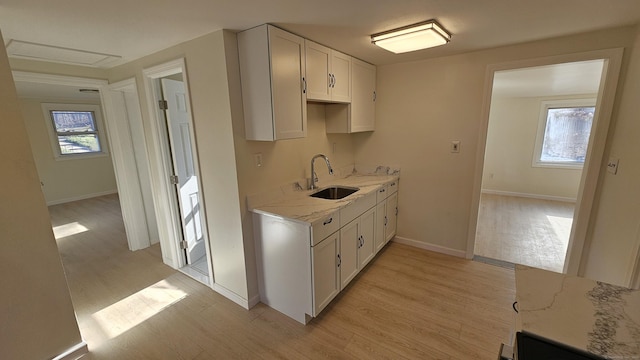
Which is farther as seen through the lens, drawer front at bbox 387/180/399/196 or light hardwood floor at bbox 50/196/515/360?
drawer front at bbox 387/180/399/196

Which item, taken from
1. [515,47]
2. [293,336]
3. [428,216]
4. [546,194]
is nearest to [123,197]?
[293,336]

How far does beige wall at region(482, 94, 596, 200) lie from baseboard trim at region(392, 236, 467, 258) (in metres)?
3.12

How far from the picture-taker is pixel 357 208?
2.45 meters

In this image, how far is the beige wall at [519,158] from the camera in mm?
5258

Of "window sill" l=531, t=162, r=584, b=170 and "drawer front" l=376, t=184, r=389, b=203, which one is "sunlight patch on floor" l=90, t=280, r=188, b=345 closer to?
"drawer front" l=376, t=184, r=389, b=203

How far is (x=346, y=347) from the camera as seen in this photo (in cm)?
187

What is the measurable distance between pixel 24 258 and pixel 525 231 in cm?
528

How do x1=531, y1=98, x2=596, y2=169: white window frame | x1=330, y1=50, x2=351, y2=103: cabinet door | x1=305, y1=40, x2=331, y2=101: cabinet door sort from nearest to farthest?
x1=305, y1=40, x2=331, y2=101: cabinet door < x1=330, y1=50, x2=351, y2=103: cabinet door < x1=531, y1=98, x2=596, y2=169: white window frame

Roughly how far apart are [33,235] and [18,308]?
0.43 m

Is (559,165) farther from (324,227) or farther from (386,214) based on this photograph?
(324,227)

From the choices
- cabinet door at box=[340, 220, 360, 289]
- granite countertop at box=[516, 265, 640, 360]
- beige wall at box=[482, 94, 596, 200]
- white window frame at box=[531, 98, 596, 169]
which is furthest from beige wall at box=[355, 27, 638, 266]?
white window frame at box=[531, 98, 596, 169]

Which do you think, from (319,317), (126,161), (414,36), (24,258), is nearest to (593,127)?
(414,36)

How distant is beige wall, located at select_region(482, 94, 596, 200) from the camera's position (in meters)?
5.26

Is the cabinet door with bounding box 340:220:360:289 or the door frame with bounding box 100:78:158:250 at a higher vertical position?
the door frame with bounding box 100:78:158:250
